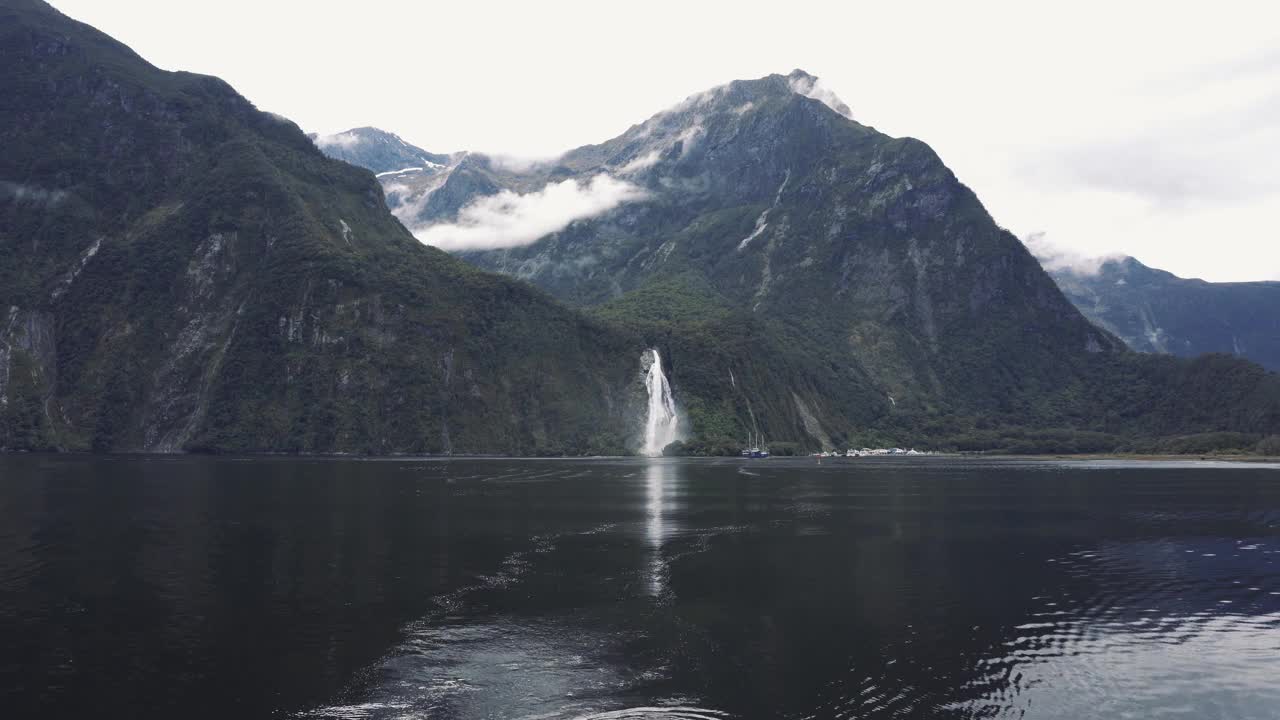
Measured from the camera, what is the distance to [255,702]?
36.8 meters

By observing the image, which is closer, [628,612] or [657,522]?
[628,612]

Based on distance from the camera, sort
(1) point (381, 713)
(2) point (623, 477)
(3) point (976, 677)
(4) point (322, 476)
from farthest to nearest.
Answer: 1. (2) point (623, 477)
2. (4) point (322, 476)
3. (3) point (976, 677)
4. (1) point (381, 713)

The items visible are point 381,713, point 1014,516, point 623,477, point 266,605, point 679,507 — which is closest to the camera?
point 381,713

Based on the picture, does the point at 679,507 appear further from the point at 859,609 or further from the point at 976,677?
the point at 976,677

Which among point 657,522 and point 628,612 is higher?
point 628,612

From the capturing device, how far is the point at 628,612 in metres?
53.3

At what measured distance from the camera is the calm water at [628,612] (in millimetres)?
38250

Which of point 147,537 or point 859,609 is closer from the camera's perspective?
point 859,609

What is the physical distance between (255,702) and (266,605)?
1772 cm

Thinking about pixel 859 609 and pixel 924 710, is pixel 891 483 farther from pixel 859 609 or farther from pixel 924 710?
pixel 924 710

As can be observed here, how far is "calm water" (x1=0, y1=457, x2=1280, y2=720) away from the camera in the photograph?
3825 cm

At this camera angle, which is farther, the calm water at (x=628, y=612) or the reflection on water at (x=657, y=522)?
the reflection on water at (x=657, y=522)

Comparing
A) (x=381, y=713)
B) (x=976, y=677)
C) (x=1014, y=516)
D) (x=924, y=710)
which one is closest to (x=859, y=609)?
(x=976, y=677)

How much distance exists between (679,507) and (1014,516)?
3927cm
